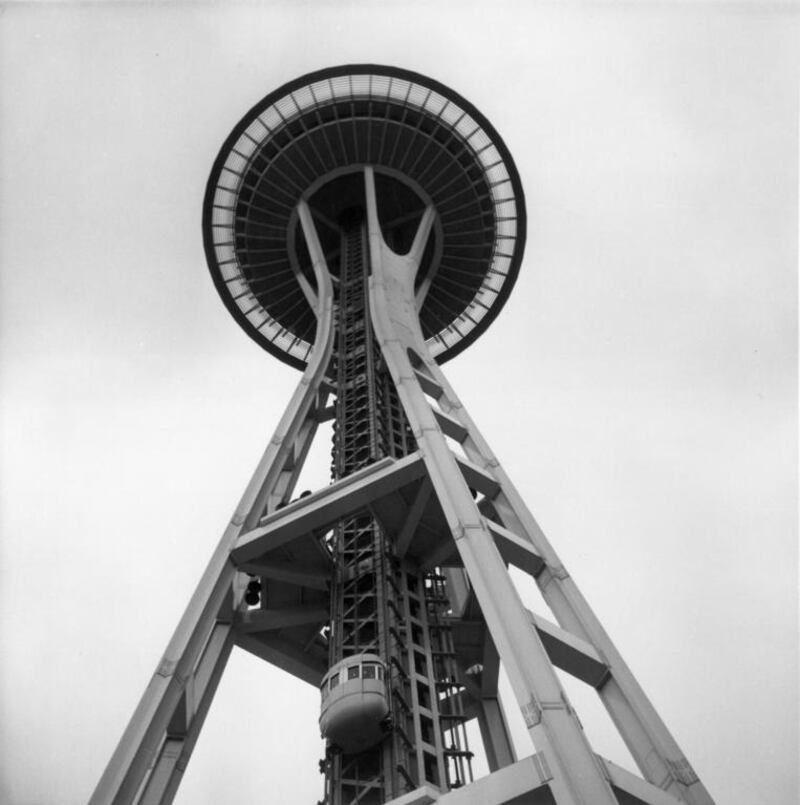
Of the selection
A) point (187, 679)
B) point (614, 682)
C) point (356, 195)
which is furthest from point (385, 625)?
point (356, 195)

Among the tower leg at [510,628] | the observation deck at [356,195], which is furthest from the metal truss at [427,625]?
the observation deck at [356,195]

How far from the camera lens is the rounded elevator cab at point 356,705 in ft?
38.0

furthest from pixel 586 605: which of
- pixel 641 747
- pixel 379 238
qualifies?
pixel 379 238

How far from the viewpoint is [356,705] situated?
455 inches

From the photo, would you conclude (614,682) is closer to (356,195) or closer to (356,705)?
(356,705)

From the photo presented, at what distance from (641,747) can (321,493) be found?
6.66 metres

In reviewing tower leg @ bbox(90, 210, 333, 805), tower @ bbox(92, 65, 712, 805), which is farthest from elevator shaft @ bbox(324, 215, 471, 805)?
tower leg @ bbox(90, 210, 333, 805)

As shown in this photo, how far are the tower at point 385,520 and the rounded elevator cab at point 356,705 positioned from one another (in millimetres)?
36

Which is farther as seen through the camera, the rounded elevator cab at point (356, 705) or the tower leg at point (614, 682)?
the rounded elevator cab at point (356, 705)

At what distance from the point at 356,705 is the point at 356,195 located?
67.1ft

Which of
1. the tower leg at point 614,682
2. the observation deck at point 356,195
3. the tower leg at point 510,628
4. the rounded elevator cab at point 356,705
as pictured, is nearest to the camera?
the tower leg at point 510,628

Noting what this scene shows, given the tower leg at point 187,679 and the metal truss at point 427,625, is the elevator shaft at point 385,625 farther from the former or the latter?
the tower leg at point 187,679

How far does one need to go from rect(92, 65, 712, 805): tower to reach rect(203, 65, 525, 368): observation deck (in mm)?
76

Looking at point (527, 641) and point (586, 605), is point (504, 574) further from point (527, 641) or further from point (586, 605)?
point (586, 605)
